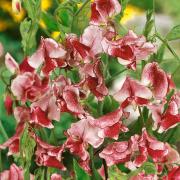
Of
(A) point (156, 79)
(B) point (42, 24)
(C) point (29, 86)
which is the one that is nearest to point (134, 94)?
(A) point (156, 79)

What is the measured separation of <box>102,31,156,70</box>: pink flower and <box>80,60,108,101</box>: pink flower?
0.03m

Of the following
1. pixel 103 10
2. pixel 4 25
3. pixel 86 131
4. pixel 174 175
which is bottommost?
pixel 4 25

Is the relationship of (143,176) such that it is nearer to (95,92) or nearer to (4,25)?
(95,92)

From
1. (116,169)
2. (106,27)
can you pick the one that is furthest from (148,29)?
A: (116,169)

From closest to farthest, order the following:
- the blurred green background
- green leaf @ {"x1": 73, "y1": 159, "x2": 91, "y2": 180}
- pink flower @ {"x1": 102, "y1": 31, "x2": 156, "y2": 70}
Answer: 1. pink flower @ {"x1": 102, "y1": 31, "x2": 156, "y2": 70}
2. green leaf @ {"x1": 73, "y1": 159, "x2": 91, "y2": 180}
3. the blurred green background

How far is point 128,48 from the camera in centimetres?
94

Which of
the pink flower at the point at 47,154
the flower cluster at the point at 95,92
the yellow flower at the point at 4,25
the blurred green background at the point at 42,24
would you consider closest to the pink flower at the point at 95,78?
the flower cluster at the point at 95,92

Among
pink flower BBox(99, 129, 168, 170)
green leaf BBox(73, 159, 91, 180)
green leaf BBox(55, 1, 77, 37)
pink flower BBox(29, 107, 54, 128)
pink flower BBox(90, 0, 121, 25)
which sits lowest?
green leaf BBox(73, 159, 91, 180)

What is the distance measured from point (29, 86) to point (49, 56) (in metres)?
0.06

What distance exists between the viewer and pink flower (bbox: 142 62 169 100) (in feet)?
3.21

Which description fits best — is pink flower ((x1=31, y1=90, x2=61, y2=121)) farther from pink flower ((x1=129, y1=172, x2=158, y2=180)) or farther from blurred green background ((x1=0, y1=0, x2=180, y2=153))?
blurred green background ((x1=0, y1=0, x2=180, y2=153))

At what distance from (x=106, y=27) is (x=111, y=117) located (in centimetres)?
12

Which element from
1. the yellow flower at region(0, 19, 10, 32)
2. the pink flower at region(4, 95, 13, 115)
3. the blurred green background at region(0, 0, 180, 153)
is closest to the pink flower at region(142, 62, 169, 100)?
the pink flower at region(4, 95, 13, 115)

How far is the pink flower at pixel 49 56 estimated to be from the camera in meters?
0.96
